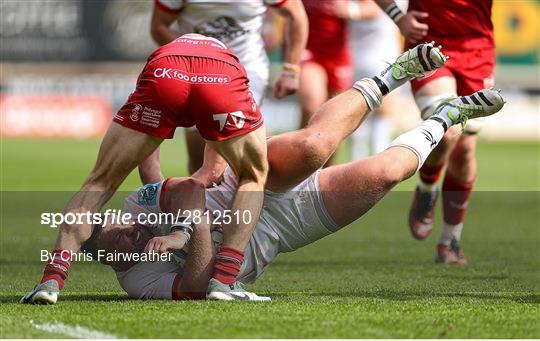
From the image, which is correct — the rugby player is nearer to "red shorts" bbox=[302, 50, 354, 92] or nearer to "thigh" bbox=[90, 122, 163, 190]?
"thigh" bbox=[90, 122, 163, 190]

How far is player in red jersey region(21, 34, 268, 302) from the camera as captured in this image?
5.78 meters

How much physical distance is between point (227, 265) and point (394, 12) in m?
3.28

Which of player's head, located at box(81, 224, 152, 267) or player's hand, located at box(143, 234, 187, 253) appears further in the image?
player's head, located at box(81, 224, 152, 267)

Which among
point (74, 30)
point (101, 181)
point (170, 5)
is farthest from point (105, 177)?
point (74, 30)

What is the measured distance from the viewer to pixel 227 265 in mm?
5773

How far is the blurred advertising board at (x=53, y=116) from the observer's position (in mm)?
27984

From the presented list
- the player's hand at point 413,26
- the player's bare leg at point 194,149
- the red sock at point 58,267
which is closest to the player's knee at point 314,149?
the red sock at point 58,267

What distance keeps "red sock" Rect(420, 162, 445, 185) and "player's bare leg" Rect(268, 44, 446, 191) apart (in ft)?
6.37

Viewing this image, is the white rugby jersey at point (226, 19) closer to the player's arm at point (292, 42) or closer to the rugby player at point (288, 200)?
the player's arm at point (292, 42)

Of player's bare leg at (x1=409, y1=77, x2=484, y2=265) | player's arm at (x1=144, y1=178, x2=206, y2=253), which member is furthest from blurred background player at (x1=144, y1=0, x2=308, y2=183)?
player's arm at (x1=144, y1=178, x2=206, y2=253)

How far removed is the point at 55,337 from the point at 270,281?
8.26 feet

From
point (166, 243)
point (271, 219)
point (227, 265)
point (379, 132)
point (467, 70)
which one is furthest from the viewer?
point (379, 132)

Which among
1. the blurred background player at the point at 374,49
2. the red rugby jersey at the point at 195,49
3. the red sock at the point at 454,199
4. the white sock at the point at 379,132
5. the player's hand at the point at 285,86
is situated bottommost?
the white sock at the point at 379,132

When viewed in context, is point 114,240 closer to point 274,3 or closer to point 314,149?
point 314,149
